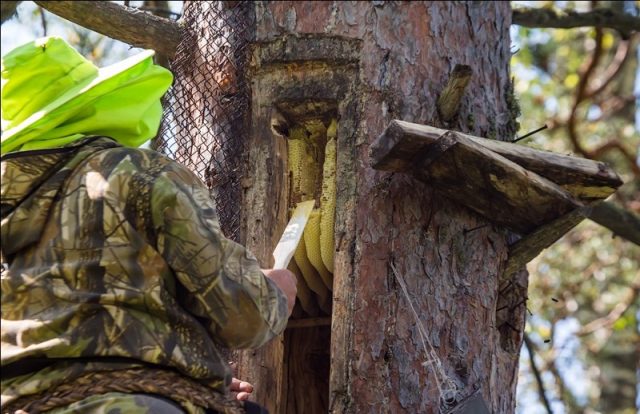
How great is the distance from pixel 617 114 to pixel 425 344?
389 inches

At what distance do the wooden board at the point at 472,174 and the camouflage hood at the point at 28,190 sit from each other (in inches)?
46.5

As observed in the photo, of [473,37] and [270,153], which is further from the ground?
[473,37]

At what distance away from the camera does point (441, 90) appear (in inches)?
163

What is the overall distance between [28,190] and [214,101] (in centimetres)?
157

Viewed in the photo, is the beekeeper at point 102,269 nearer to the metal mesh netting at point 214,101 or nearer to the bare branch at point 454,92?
the metal mesh netting at point 214,101

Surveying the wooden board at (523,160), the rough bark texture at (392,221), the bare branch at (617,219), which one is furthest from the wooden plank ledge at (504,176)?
the bare branch at (617,219)

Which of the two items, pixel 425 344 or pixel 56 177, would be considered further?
pixel 425 344

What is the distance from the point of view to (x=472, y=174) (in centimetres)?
374

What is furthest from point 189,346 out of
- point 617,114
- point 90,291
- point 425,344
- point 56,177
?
point 617,114

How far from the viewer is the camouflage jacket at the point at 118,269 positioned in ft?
8.70

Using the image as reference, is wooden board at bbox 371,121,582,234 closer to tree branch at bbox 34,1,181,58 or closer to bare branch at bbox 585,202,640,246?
tree branch at bbox 34,1,181,58

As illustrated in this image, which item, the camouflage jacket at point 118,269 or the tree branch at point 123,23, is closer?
the camouflage jacket at point 118,269

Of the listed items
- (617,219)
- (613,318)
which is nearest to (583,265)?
(613,318)

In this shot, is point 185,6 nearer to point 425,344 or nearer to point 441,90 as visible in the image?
point 441,90
